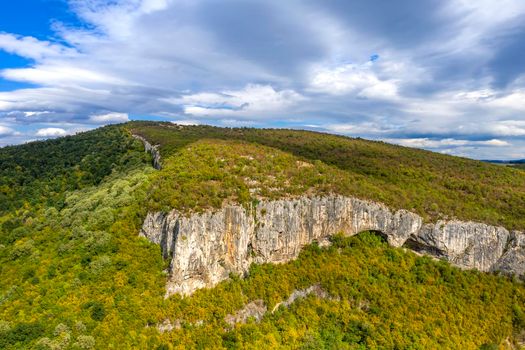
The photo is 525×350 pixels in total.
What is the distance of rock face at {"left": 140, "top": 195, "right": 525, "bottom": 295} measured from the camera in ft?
120

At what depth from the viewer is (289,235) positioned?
4284cm

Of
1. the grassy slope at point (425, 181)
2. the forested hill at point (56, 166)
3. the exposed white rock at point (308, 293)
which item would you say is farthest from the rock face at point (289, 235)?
the forested hill at point (56, 166)

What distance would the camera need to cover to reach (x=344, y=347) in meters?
35.7

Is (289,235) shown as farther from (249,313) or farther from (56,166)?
(56,166)

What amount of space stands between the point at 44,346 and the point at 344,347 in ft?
97.8

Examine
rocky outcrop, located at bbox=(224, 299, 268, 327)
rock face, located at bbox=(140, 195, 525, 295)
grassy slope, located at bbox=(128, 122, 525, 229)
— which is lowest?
rocky outcrop, located at bbox=(224, 299, 268, 327)

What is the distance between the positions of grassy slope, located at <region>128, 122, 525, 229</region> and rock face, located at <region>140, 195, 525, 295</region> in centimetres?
221

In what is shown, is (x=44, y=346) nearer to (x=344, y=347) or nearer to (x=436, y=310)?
(x=344, y=347)

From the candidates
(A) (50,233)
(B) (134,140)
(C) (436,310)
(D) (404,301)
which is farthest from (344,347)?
(B) (134,140)

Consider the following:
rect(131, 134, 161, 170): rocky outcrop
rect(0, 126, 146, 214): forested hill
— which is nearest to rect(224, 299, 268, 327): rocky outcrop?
rect(131, 134, 161, 170): rocky outcrop

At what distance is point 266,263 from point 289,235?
4.76 m

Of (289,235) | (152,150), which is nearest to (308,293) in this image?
(289,235)

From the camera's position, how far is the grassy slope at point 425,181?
47.1 metres

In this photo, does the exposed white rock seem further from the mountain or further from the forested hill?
the forested hill
